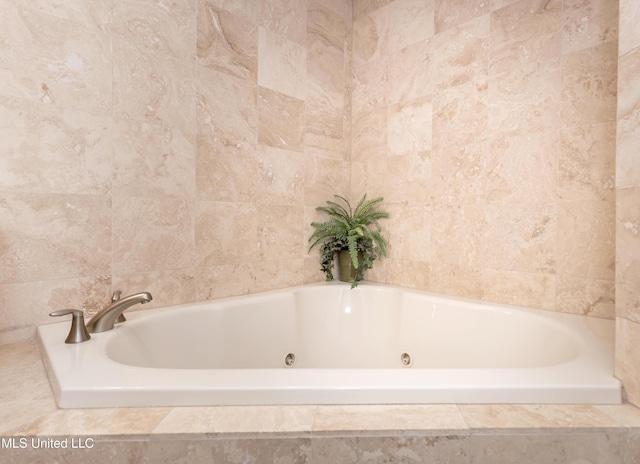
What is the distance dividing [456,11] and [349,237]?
1.23 m

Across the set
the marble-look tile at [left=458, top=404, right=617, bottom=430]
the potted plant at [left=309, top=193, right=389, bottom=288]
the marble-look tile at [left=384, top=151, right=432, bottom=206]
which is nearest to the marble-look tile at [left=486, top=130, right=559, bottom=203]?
the marble-look tile at [left=384, top=151, right=432, bottom=206]

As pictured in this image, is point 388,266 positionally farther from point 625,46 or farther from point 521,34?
point 625,46

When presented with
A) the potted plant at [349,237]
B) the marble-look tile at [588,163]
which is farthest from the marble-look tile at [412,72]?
the marble-look tile at [588,163]

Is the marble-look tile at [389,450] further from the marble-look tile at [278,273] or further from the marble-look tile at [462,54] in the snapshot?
the marble-look tile at [462,54]

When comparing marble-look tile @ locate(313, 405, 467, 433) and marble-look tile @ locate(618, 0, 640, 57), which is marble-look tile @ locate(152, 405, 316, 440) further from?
marble-look tile @ locate(618, 0, 640, 57)

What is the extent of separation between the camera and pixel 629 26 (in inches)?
32.3

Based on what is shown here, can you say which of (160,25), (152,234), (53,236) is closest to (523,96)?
(160,25)

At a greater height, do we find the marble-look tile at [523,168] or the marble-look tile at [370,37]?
the marble-look tile at [370,37]

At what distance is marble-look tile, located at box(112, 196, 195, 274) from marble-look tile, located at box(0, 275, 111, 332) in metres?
0.10

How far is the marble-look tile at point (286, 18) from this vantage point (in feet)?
5.78

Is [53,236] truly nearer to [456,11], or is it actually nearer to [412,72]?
[412,72]

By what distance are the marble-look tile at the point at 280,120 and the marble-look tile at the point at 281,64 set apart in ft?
0.12

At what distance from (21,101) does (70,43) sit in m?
0.26

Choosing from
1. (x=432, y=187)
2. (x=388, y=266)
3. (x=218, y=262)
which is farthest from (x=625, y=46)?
(x=218, y=262)
